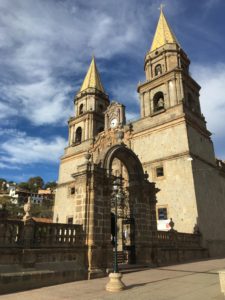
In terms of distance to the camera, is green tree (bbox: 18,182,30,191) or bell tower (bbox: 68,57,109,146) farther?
green tree (bbox: 18,182,30,191)

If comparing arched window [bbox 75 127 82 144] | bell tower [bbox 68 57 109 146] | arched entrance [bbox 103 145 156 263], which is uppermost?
bell tower [bbox 68 57 109 146]

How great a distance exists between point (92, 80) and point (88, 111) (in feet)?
Result: 19.4

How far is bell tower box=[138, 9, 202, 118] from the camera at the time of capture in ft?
84.4

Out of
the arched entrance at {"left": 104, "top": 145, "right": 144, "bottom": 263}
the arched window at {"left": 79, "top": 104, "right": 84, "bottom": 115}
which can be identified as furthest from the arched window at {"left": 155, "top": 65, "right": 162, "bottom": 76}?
the arched entrance at {"left": 104, "top": 145, "right": 144, "bottom": 263}

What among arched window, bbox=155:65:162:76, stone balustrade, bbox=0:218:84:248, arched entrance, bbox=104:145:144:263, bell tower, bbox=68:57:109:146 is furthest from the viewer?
bell tower, bbox=68:57:109:146

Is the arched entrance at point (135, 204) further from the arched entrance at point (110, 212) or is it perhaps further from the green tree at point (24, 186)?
the green tree at point (24, 186)

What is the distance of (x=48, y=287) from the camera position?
28.7 feet

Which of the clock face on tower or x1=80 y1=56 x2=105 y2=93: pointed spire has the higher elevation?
x1=80 y1=56 x2=105 y2=93: pointed spire

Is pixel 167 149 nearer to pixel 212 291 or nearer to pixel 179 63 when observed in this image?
pixel 179 63

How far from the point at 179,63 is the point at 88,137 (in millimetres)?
13481

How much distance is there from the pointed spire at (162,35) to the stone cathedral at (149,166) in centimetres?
12

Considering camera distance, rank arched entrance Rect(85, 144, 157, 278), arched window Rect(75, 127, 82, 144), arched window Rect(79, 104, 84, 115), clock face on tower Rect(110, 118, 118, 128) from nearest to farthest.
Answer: arched entrance Rect(85, 144, 157, 278) < clock face on tower Rect(110, 118, 118, 128) < arched window Rect(75, 127, 82, 144) < arched window Rect(79, 104, 84, 115)

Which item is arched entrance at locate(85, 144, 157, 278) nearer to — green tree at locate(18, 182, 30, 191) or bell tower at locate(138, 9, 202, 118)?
bell tower at locate(138, 9, 202, 118)

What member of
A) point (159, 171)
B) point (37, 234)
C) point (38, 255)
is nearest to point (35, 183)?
point (159, 171)
